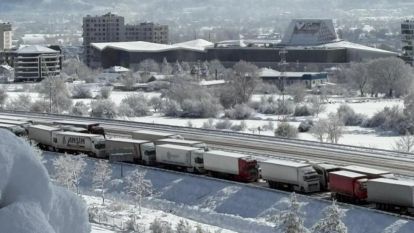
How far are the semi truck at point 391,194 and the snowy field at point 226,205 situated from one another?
0.74 meters

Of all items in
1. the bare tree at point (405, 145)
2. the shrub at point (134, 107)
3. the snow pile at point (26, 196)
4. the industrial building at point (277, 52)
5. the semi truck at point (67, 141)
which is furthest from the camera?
the industrial building at point (277, 52)

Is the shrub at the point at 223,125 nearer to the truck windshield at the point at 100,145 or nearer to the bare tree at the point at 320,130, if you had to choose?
the bare tree at the point at 320,130

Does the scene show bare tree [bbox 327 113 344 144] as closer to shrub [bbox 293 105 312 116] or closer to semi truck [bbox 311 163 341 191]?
shrub [bbox 293 105 312 116]


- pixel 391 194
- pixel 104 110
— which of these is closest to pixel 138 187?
pixel 391 194

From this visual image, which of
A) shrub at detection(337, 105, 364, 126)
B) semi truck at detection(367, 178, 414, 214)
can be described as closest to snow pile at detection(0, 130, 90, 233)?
semi truck at detection(367, 178, 414, 214)

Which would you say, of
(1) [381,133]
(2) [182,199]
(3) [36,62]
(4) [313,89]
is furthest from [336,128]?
(3) [36,62]

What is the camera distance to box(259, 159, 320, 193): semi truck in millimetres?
31719

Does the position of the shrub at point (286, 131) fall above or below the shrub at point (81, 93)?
below

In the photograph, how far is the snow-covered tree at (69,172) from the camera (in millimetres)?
34062

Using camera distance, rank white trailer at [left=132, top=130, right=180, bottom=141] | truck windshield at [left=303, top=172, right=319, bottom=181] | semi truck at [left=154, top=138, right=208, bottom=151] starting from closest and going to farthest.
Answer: truck windshield at [left=303, top=172, right=319, bottom=181] < semi truck at [left=154, top=138, right=208, bottom=151] < white trailer at [left=132, top=130, right=180, bottom=141]

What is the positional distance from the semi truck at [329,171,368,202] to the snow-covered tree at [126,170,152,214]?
7.80 metres

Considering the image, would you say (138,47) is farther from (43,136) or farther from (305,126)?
(43,136)

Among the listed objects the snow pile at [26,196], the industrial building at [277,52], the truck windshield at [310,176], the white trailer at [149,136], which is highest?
the industrial building at [277,52]

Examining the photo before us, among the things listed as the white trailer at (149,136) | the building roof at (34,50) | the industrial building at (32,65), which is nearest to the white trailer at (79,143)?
the white trailer at (149,136)
